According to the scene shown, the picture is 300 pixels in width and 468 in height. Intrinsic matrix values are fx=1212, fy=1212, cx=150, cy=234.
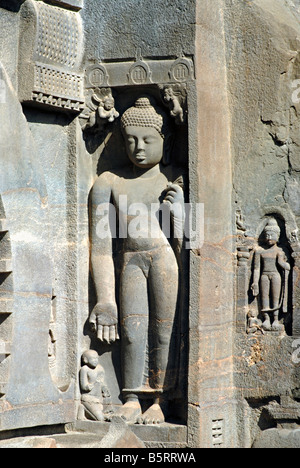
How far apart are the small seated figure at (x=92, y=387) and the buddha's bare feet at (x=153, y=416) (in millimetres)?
343

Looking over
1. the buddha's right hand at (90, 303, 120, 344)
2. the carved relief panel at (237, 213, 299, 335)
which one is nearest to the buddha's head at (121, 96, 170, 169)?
the carved relief panel at (237, 213, 299, 335)

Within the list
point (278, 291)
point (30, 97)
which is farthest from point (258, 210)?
point (30, 97)

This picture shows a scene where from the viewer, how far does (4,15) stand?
9398mm

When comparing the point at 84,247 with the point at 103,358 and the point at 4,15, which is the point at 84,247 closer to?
the point at 103,358

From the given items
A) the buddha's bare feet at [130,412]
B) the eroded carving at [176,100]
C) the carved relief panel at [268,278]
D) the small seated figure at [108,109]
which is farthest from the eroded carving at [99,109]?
the buddha's bare feet at [130,412]

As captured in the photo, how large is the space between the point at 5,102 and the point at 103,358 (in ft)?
7.40

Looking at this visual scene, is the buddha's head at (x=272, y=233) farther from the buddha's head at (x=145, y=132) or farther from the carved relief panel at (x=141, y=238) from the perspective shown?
the buddha's head at (x=145, y=132)

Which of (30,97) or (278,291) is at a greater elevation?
(30,97)

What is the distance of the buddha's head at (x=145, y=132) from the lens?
9.70 m

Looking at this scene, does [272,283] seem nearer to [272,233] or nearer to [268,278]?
[268,278]

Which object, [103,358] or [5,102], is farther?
[103,358]

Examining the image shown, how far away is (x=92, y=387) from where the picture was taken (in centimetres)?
984

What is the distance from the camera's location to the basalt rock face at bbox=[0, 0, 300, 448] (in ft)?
31.3
